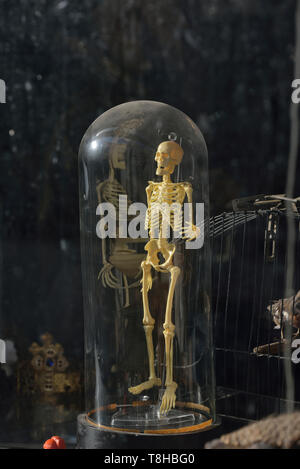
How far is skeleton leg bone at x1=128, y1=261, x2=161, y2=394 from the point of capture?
2.49 metres

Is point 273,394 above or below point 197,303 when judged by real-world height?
below

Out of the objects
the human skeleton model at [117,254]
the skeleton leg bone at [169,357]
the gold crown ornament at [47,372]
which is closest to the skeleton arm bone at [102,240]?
the human skeleton model at [117,254]

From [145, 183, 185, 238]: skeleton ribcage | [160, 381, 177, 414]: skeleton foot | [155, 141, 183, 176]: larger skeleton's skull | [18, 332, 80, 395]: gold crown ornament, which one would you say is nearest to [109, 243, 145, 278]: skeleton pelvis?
[145, 183, 185, 238]: skeleton ribcage

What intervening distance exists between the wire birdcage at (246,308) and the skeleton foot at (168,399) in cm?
52

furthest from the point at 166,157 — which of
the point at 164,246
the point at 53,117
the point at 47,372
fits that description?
the point at 47,372

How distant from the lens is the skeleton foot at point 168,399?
246 cm

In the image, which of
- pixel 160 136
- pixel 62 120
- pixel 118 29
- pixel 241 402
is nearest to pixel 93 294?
pixel 160 136

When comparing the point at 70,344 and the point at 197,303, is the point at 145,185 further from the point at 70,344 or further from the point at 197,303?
the point at 70,344

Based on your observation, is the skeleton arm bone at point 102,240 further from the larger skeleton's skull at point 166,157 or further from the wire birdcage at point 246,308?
the wire birdcage at point 246,308

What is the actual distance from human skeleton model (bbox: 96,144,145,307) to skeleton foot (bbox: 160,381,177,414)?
1.08 feet

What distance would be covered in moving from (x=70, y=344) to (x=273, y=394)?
0.99 metres

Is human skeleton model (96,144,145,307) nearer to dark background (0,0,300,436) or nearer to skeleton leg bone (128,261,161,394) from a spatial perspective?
skeleton leg bone (128,261,161,394)

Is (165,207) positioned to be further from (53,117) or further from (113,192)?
(53,117)

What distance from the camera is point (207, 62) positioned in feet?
10.5
